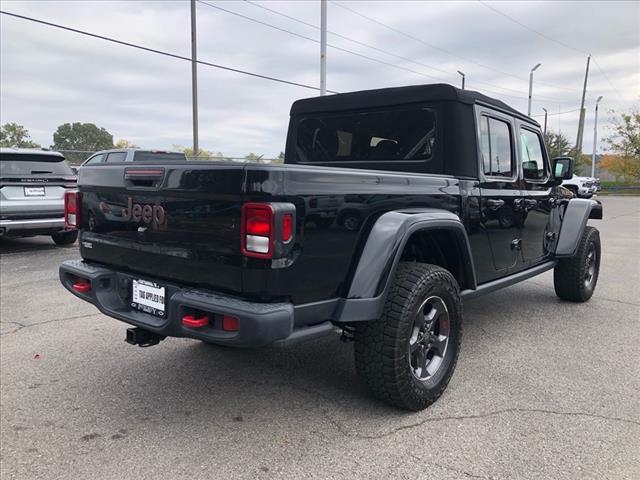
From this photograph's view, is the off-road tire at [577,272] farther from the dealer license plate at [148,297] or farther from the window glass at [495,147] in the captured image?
the dealer license plate at [148,297]

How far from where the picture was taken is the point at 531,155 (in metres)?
4.82

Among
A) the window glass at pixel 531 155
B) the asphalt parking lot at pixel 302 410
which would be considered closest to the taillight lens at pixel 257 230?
the asphalt parking lot at pixel 302 410

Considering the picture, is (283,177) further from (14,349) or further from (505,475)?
Result: (14,349)

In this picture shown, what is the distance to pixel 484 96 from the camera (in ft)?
13.0

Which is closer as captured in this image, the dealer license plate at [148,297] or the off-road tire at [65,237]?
the dealer license plate at [148,297]

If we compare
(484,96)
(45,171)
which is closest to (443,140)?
(484,96)

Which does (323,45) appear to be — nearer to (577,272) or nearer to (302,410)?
(577,272)

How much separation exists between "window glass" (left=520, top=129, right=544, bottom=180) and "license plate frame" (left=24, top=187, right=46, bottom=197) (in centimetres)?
749

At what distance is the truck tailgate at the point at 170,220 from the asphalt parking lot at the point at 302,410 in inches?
33.5

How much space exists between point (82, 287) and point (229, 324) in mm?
1370

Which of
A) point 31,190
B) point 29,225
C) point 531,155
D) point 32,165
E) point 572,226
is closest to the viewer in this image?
point 531,155

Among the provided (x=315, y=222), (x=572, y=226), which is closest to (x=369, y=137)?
(x=315, y=222)

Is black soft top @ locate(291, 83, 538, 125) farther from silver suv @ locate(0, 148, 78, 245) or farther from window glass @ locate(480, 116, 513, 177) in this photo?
silver suv @ locate(0, 148, 78, 245)

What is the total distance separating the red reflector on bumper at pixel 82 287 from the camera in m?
3.19
